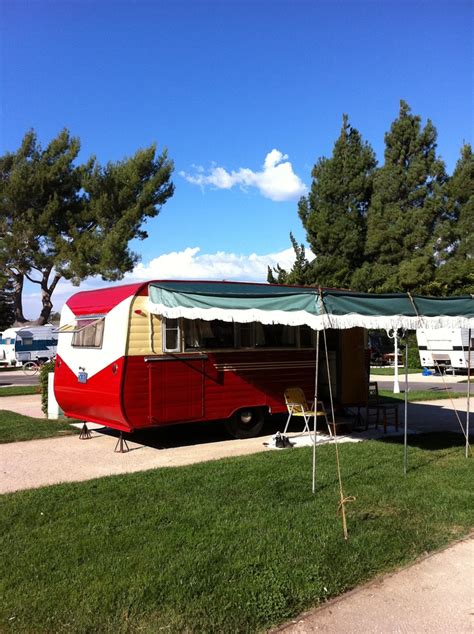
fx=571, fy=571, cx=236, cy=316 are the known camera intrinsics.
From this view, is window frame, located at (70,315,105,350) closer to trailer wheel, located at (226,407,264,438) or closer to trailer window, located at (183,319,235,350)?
trailer window, located at (183,319,235,350)

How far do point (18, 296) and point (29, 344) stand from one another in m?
4.56

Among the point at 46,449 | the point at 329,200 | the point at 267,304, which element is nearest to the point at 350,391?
the point at 267,304

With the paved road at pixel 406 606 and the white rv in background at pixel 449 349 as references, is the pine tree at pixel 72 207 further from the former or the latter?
the paved road at pixel 406 606

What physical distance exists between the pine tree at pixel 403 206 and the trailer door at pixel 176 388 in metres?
26.8

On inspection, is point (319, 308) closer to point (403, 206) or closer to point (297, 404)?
point (297, 404)

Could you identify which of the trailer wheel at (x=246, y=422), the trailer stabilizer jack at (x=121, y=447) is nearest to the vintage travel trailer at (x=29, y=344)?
the trailer wheel at (x=246, y=422)

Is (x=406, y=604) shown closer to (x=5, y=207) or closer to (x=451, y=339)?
(x=451, y=339)

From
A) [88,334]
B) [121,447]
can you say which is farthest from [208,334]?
[121,447]

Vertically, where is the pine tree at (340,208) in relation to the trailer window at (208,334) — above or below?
above

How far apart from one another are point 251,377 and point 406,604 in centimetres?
571

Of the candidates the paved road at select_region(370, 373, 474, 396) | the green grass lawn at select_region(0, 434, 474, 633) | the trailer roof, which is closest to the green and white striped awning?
the trailer roof

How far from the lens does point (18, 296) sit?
3541 centimetres

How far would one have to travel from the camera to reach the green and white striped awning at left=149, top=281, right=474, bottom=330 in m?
5.95

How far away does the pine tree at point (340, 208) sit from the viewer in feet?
120
